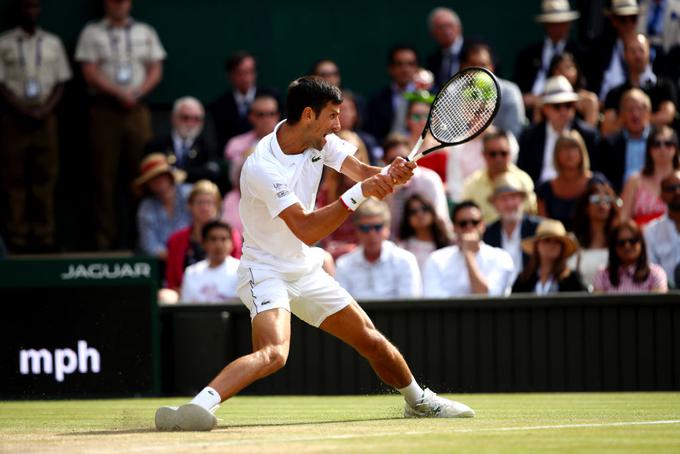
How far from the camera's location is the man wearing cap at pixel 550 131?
12445 mm

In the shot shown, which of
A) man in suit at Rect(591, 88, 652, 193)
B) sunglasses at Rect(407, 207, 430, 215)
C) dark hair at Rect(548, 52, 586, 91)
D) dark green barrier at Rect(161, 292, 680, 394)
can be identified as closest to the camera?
dark green barrier at Rect(161, 292, 680, 394)

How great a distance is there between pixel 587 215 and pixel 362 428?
17.1 ft

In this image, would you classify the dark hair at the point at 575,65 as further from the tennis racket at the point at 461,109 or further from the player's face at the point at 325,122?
the player's face at the point at 325,122

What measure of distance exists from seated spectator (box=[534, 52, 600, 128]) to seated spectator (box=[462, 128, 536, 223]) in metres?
1.11

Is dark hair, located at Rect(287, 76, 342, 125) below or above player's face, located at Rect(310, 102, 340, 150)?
above

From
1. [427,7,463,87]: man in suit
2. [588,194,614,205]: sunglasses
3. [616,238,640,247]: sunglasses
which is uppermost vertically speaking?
[427,7,463,87]: man in suit

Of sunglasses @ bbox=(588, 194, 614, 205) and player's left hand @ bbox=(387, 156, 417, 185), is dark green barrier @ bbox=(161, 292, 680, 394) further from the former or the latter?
player's left hand @ bbox=(387, 156, 417, 185)

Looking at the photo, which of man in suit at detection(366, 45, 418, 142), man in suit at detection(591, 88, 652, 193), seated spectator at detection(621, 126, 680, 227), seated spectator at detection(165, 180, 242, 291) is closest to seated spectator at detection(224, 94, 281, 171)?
seated spectator at detection(165, 180, 242, 291)

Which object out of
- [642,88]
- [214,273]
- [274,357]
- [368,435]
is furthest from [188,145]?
[368,435]

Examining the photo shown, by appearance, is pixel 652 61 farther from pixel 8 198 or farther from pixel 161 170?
pixel 8 198

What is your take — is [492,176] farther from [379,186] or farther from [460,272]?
[379,186]

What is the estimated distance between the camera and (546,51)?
13828 millimetres

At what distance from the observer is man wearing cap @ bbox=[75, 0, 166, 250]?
45.2 feet

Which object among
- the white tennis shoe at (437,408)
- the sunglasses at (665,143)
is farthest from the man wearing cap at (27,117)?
the white tennis shoe at (437,408)
